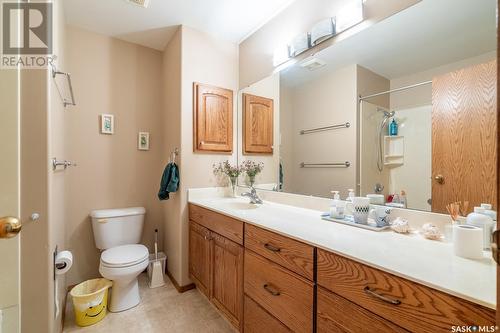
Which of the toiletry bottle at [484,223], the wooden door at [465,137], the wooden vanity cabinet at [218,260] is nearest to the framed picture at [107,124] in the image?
the wooden vanity cabinet at [218,260]

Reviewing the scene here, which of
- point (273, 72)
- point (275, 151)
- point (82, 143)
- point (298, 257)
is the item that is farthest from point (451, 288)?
point (82, 143)

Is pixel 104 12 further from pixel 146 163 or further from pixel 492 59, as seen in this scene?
pixel 492 59

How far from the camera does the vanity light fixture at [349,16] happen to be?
4.49ft

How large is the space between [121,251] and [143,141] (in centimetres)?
114

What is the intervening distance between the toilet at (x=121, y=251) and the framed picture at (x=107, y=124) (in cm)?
80

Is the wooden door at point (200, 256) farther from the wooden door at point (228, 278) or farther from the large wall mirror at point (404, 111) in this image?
the large wall mirror at point (404, 111)

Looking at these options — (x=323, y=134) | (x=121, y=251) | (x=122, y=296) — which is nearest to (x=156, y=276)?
(x=122, y=296)

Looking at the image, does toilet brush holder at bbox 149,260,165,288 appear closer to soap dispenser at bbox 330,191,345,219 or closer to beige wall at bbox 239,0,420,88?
soap dispenser at bbox 330,191,345,219

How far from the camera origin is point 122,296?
71.0 inches

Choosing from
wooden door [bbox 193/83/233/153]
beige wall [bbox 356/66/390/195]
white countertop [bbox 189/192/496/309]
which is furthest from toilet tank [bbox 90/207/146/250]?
beige wall [bbox 356/66/390/195]

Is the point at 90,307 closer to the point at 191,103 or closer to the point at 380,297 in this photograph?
the point at 191,103

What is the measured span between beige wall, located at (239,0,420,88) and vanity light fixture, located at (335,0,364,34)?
28 mm

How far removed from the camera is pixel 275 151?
211cm

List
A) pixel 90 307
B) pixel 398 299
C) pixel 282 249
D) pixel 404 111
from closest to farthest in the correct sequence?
pixel 398 299, pixel 282 249, pixel 404 111, pixel 90 307
